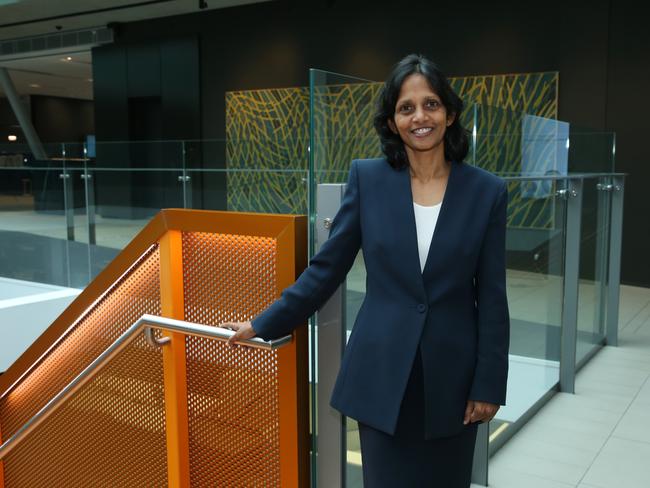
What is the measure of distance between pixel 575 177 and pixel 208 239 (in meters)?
2.68

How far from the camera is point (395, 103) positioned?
1.48m

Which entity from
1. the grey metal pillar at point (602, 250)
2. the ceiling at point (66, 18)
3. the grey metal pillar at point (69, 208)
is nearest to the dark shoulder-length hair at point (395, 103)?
the grey metal pillar at point (602, 250)

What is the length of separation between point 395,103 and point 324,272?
0.40m

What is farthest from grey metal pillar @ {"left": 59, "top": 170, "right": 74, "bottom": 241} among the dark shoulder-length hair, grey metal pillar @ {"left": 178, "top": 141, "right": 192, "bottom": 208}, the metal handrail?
the dark shoulder-length hair

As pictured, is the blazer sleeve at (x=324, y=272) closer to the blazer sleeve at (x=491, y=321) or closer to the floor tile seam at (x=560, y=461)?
the blazer sleeve at (x=491, y=321)

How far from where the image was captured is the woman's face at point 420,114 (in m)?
1.44

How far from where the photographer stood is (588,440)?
3.33 m

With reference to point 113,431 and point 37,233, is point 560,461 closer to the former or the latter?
point 113,431

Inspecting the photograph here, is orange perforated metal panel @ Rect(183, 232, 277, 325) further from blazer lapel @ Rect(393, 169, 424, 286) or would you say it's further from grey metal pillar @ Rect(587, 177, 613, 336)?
grey metal pillar @ Rect(587, 177, 613, 336)

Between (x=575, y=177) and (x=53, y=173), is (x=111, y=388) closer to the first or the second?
(x=575, y=177)

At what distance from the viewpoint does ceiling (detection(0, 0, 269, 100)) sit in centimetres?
1125

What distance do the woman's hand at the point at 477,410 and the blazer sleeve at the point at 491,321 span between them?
0.01 m

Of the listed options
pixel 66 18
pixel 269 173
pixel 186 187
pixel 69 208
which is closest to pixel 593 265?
pixel 269 173

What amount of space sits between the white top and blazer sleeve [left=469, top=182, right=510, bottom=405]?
0.11 metres
